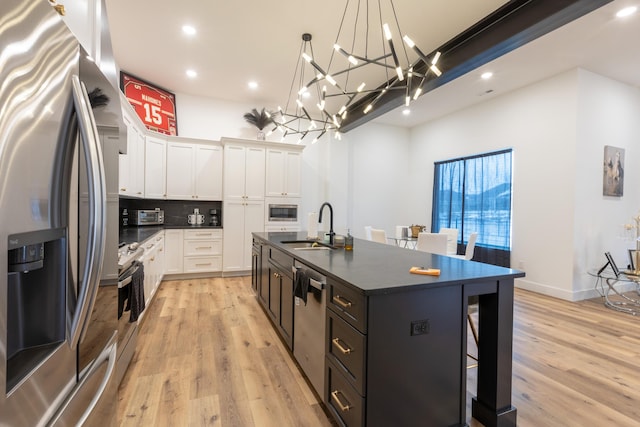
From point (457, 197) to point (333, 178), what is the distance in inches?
104

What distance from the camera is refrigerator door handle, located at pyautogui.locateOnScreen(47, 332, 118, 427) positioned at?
766 mm

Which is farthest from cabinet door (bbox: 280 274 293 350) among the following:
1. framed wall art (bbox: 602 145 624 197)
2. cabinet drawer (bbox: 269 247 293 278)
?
framed wall art (bbox: 602 145 624 197)

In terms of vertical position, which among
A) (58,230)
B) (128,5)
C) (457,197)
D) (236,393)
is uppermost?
(128,5)

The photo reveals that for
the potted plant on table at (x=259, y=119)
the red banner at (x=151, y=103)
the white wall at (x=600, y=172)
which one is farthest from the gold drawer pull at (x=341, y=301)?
the red banner at (x=151, y=103)

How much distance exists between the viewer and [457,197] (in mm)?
6164

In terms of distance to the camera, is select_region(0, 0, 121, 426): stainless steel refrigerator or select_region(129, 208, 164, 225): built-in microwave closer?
select_region(0, 0, 121, 426): stainless steel refrigerator

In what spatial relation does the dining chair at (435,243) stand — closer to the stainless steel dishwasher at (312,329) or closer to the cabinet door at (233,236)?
the stainless steel dishwasher at (312,329)

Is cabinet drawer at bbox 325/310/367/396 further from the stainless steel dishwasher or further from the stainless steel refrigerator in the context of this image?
the stainless steel refrigerator

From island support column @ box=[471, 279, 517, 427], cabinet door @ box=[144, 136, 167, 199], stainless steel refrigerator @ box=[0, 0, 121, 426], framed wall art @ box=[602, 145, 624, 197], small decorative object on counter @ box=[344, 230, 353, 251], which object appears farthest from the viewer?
cabinet door @ box=[144, 136, 167, 199]

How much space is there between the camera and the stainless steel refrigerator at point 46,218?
58 centimetres

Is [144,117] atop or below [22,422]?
atop

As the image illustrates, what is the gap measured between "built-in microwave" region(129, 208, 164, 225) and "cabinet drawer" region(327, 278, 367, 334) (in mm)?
4211

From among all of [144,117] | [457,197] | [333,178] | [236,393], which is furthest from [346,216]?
[236,393]

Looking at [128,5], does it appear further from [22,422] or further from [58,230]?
[22,422]
